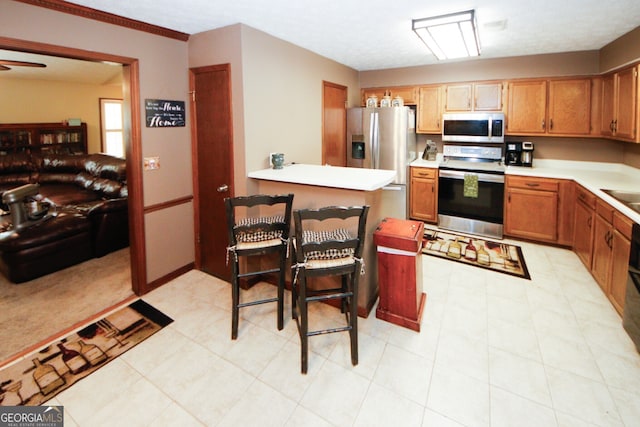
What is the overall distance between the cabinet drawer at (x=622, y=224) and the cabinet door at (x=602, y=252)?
A: 12cm

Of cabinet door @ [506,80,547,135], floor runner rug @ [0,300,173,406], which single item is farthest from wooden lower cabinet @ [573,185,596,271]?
floor runner rug @ [0,300,173,406]

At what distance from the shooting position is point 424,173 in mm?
4957

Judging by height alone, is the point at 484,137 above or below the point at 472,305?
above

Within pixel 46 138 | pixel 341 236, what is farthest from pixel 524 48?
pixel 46 138

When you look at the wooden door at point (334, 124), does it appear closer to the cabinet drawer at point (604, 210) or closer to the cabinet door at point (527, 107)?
the cabinet door at point (527, 107)

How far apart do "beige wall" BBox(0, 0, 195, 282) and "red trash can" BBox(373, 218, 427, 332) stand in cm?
207

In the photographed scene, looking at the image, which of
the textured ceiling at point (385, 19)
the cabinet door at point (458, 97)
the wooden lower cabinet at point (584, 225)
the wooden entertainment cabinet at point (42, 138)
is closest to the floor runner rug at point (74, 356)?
the textured ceiling at point (385, 19)

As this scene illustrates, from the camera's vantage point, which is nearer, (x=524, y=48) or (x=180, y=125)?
(x=180, y=125)

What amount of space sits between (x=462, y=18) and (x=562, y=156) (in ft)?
9.68

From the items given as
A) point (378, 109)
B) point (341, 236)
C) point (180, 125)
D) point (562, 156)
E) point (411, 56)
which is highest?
point (411, 56)

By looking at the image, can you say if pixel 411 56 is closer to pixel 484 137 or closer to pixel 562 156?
pixel 484 137

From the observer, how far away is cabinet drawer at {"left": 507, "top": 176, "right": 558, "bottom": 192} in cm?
406

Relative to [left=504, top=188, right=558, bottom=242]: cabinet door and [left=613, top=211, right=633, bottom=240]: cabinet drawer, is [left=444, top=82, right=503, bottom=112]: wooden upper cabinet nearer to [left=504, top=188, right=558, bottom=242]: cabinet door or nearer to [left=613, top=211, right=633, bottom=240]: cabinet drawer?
[left=504, top=188, right=558, bottom=242]: cabinet door

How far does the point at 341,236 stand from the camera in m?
2.42
